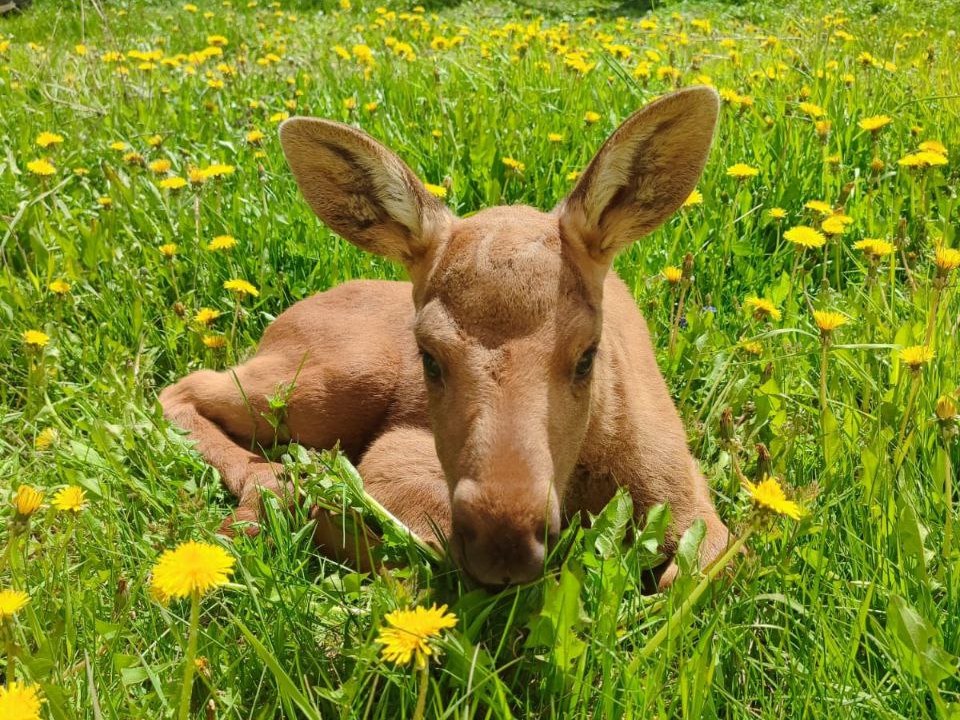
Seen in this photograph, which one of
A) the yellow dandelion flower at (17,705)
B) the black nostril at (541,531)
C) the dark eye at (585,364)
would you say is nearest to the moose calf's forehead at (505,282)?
the dark eye at (585,364)

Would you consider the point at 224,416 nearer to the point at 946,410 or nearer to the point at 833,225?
the point at 833,225

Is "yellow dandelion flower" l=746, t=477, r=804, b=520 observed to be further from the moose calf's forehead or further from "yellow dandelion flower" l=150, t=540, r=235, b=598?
"yellow dandelion flower" l=150, t=540, r=235, b=598

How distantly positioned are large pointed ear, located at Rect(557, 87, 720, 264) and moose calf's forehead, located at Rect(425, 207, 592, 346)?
140mm

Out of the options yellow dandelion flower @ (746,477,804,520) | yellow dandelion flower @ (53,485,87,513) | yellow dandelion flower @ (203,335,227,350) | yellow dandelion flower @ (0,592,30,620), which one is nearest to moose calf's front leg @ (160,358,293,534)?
yellow dandelion flower @ (203,335,227,350)

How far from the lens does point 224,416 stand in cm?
404

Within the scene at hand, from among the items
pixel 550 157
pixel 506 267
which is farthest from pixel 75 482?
pixel 550 157

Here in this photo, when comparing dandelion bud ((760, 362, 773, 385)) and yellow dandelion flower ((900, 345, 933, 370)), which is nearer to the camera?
yellow dandelion flower ((900, 345, 933, 370))

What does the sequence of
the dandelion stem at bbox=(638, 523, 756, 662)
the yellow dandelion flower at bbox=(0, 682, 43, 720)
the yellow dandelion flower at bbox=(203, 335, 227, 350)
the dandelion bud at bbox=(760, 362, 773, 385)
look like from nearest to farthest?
the yellow dandelion flower at bbox=(0, 682, 43, 720) → the dandelion stem at bbox=(638, 523, 756, 662) → the dandelion bud at bbox=(760, 362, 773, 385) → the yellow dandelion flower at bbox=(203, 335, 227, 350)

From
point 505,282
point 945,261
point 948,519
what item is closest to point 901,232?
point 945,261

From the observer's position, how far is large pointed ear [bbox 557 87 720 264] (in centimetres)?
281

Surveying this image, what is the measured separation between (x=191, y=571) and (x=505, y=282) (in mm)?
1215

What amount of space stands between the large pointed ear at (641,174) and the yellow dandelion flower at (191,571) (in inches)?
62.4

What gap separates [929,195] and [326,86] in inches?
158

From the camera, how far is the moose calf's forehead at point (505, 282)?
2559mm
